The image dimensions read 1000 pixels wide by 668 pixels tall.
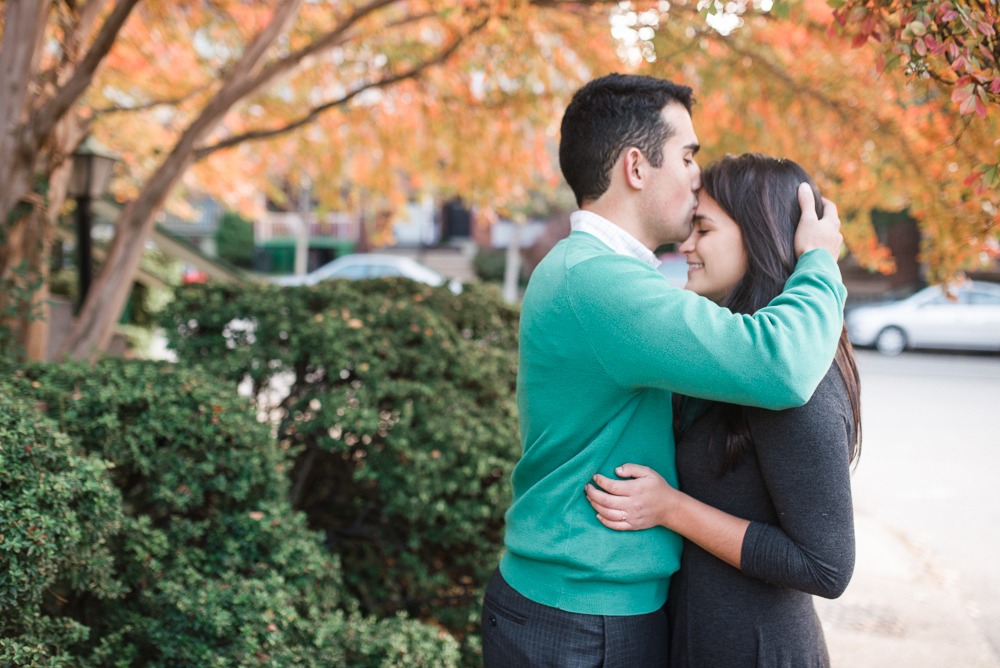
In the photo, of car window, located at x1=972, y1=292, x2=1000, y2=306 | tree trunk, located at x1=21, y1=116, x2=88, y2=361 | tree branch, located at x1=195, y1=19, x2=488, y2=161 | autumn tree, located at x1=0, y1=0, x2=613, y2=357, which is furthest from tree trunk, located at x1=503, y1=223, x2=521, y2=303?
tree trunk, located at x1=21, y1=116, x2=88, y2=361

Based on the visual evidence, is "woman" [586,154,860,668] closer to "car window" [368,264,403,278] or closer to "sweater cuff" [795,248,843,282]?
"sweater cuff" [795,248,843,282]

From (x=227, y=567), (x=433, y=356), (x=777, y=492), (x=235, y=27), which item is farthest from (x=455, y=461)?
(x=235, y=27)

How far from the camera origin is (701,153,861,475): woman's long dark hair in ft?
5.22

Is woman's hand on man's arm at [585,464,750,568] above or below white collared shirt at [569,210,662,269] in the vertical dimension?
below

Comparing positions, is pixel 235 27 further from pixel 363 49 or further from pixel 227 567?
pixel 227 567

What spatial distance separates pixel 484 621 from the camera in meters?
1.78

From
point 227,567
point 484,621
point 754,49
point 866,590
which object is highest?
point 754,49

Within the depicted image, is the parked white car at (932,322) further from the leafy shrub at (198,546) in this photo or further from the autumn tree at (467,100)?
the leafy shrub at (198,546)

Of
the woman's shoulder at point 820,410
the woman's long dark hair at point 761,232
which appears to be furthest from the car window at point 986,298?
the woman's shoulder at point 820,410

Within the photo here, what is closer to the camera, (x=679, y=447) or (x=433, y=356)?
(x=679, y=447)

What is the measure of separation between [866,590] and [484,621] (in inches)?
140

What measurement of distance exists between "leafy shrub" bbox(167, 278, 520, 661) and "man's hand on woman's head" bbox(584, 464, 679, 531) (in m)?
1.63

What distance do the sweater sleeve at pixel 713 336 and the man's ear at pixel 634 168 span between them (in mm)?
325

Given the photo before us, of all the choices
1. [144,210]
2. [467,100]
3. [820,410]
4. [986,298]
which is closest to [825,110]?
[467,100]
